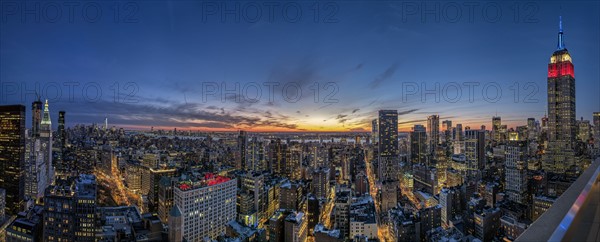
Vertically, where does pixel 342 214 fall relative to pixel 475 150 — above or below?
below

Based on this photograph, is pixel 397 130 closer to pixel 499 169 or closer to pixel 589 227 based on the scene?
pixel 499 169

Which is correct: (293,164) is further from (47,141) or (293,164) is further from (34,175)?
(47,141)

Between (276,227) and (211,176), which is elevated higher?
(211,176)

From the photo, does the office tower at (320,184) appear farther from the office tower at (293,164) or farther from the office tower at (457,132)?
the office tower at (457,132)

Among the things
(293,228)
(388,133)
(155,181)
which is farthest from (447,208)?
(388,133)

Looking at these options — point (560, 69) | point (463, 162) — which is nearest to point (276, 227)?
point (463, 162)

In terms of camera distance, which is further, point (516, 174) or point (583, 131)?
point (583, 131)

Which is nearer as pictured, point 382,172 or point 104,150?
point 382,172
